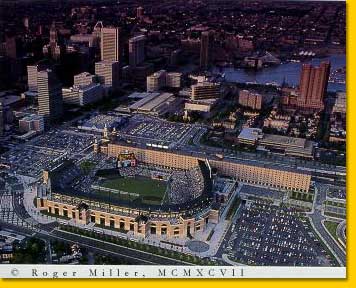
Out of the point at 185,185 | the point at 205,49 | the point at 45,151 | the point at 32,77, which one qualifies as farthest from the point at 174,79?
the point at 185,185

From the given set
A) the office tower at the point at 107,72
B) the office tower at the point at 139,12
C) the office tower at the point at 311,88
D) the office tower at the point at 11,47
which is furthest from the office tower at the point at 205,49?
the office tower at the point at 11,47

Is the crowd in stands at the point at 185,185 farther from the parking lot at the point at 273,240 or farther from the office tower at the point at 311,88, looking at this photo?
the office tower at the point at 311,88

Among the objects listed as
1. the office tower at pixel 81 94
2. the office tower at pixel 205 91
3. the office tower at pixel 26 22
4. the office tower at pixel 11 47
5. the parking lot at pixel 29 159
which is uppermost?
the office tower at pixel 26 22

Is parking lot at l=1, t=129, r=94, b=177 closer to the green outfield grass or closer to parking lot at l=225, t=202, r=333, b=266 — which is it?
the green outfield grass

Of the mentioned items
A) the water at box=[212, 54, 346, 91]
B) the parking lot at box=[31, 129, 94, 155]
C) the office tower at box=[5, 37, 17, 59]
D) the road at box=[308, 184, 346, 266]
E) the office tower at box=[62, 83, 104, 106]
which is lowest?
the road at box=[308, 184, 346, 266]

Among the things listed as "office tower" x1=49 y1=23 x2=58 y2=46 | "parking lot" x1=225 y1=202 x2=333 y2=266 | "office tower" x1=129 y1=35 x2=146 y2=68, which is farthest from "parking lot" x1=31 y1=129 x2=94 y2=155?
"parking lot" x1=225 y1=202 x2=333 y2=266

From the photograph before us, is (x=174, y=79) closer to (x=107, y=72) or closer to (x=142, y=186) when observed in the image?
(x=107, y=72)

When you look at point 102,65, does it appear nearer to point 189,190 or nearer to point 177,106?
point 177,106

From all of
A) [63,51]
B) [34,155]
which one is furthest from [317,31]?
[63,51]
